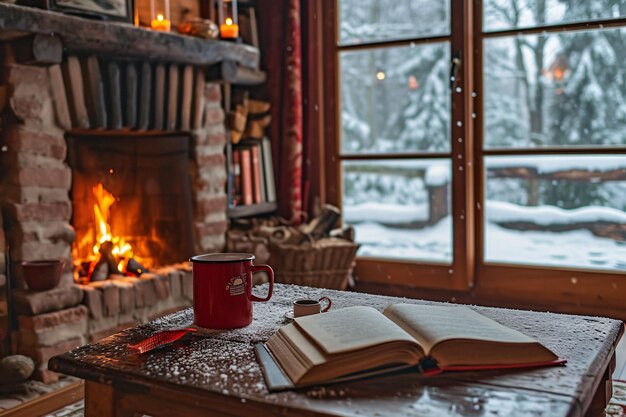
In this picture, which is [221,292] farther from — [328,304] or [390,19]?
[390,19]

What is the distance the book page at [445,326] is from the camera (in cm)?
111

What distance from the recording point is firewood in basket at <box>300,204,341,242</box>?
3.33 m

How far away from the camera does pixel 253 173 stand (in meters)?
3.48

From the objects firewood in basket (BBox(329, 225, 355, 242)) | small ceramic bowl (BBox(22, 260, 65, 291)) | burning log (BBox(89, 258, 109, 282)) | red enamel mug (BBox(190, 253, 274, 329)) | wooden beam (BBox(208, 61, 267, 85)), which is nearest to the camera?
red enamel mug (BBox(190, 253, 274, 329))

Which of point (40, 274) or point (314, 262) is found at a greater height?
point (40, 274)

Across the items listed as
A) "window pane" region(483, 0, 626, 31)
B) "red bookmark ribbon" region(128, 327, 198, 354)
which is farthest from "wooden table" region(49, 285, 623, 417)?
"window pane" region(483, 0, 626, 31)

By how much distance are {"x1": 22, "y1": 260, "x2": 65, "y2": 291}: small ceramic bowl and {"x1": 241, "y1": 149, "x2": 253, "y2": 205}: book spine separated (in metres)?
1.20

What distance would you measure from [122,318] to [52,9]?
1.19 m

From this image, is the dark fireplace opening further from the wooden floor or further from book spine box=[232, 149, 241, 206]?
the wooden floor

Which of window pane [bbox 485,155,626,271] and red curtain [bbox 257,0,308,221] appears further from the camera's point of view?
red curtain [bbox 257,0,308,221]

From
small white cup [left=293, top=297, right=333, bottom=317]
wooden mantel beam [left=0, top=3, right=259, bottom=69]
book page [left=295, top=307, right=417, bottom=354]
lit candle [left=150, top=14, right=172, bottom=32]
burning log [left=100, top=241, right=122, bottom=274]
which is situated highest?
lit candle [left=150, top=14, right=172, bottom=32]

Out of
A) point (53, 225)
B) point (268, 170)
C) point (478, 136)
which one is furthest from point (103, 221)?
point (478, 136)

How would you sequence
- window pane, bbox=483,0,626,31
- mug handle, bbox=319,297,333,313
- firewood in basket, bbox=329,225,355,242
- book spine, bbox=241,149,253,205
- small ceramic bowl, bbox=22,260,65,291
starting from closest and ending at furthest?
mug handle, bbox=319,297,333,313, small ceramic bowl, bbox=22,260,65,291, window pane, bbox=483,0,626,31, firewood in basket, bbox=329,225,355,242, book spine, bbox=241,149,253,205

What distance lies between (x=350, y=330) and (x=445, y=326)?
0.16 m
